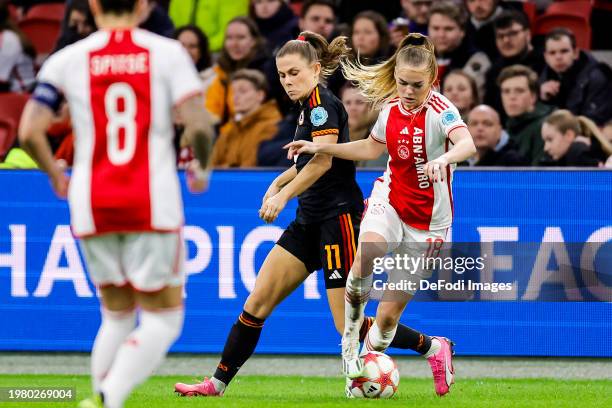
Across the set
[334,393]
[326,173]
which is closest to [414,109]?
[326,173]


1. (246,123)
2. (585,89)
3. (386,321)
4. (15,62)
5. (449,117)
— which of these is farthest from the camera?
(15,62)

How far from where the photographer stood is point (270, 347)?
10125mm

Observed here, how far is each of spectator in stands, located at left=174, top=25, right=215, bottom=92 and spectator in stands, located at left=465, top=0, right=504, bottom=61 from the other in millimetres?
2673

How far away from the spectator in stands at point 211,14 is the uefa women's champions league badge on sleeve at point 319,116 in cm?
662

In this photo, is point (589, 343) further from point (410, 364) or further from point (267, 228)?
point (267, 228)

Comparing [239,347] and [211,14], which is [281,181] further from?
[211,14]

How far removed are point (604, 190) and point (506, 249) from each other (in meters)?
0.85

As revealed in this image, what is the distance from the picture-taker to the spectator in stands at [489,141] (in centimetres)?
1145

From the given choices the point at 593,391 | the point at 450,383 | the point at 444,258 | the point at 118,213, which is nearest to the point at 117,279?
the point at 118,213

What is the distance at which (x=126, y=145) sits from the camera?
5.41m

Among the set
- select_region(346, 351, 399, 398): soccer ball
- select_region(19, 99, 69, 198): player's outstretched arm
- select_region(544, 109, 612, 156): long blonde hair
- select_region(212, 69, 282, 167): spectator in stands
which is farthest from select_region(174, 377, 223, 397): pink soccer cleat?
select_region(544, 109, 612, 156): long blonde hair

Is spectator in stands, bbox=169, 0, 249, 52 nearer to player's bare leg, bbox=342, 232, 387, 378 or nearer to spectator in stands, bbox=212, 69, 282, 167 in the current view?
spectator in stands, bbox=212, 69, 282, 167

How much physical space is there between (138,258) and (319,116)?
8.34ft

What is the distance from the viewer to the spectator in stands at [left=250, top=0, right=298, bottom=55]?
13781 mm
